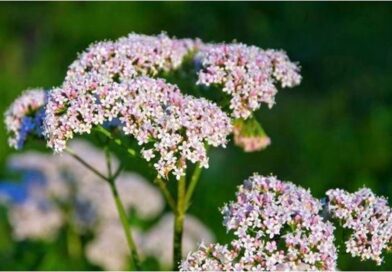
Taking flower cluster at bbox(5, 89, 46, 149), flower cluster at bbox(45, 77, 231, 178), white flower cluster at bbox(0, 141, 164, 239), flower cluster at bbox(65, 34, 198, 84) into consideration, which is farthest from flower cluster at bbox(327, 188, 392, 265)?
white flower cluster at bbox(0, 141, 164, 239)

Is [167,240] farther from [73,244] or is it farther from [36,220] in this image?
[36,220]

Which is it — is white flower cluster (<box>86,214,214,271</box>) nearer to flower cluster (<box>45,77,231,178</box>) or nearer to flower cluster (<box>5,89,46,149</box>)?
flower cluster (<box>5,89,46,149</box>)

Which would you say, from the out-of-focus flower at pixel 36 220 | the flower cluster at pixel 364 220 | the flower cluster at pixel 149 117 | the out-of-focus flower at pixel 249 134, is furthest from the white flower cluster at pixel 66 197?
the flower cluster at pixel 364 220

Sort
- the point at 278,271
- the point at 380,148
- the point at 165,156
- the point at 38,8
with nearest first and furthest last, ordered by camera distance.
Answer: the point at 278,271
the point at 165,156
the point at 380,148
the point at 38,8

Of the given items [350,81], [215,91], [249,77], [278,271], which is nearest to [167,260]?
[215,91]

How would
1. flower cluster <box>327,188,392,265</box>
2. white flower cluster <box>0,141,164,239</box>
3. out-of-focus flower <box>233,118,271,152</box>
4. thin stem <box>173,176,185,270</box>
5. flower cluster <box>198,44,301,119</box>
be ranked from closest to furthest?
flower cluster <box>327,188,392,265</box> < flower cluster <box>198,44,301,119</box> < thin stem <box>173,176,185,270</box> < out-of-focus flower <box>233,118,271,152</box> < white flower cluster <box>0,141,164,239</box>

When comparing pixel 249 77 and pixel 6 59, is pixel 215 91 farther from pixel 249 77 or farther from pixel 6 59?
pixel 6 59

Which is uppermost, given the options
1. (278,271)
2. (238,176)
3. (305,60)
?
(305,60)
